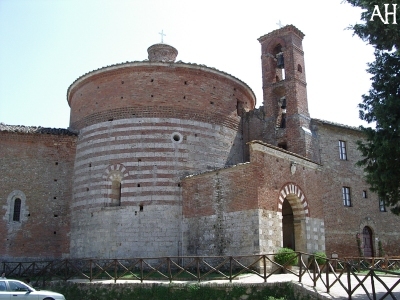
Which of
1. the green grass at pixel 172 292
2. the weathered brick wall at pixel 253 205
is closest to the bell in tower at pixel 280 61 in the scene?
the weathered brick wall at pixel 253 205

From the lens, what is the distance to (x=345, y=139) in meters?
23.2

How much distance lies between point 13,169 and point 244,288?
45.0ft

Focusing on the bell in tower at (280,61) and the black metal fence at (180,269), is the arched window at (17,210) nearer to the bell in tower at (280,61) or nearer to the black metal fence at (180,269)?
the black metal fence at (180,269)

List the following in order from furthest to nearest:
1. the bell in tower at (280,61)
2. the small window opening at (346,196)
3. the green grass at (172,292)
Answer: the bell in tower at (280,61), the small window opening at (346,196), the green grass at (172,292)

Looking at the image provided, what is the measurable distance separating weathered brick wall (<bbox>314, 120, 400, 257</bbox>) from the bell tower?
1253 mm

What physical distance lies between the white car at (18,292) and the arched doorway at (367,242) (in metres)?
15.9

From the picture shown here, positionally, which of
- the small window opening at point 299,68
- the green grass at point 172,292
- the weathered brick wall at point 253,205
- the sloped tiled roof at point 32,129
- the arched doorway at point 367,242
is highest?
the small window opening at point 299,68

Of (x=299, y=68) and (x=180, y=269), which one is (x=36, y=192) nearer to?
(x=180, y=269)

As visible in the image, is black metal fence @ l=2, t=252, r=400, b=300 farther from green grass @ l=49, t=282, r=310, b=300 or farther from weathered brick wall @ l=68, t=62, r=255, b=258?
weathered brick wall @ l=68, t=62, r=255, b=258

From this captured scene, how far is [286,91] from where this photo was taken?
2225 centimetres

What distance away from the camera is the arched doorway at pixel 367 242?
22.6m

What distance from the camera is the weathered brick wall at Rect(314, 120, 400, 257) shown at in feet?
69.6

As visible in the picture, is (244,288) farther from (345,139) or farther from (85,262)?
(345,139)

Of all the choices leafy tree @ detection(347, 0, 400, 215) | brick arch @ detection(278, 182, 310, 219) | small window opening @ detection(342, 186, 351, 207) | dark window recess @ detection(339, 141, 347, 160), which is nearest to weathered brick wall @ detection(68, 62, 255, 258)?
brick arch @ detection(278, 182, 310, 219)
